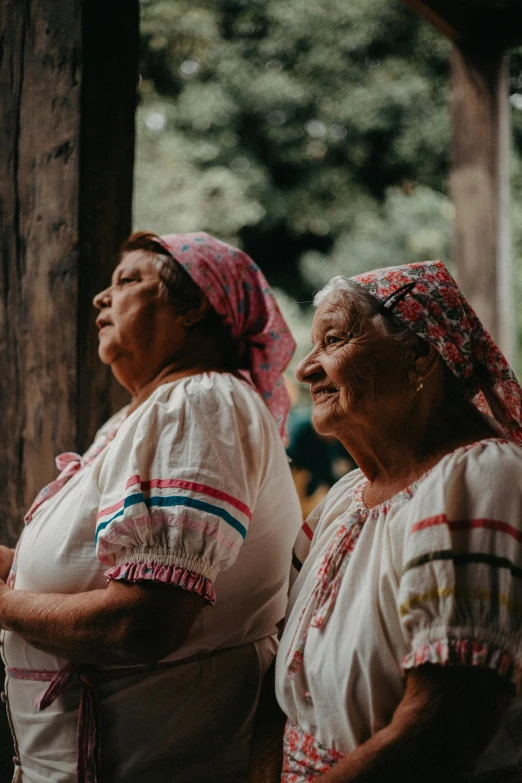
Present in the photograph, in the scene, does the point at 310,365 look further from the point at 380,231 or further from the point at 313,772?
the point at 380,231

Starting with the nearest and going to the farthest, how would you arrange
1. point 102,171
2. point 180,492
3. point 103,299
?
point 180,492
point 103,299
point 102,171

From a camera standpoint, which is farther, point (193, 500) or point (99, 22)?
point (99, 22)

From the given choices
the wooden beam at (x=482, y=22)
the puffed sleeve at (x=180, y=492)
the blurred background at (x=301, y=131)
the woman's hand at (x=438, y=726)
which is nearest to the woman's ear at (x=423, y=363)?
the puffed sleeve at (x=180, y=492)

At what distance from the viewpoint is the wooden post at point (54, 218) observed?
1991 millimetres

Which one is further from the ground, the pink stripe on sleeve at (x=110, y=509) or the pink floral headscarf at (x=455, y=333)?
the pink floral headscarf at (x=455, y=333)

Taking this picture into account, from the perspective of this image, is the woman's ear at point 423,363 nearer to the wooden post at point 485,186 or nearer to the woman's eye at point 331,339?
the woman's eye at point 331,339

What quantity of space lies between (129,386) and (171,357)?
0.14 meters

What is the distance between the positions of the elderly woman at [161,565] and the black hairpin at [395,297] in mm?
401

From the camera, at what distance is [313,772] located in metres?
1.36

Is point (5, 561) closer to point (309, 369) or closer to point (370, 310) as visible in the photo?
point (309, 369)

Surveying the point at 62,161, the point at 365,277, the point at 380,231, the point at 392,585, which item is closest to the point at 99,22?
the point at 62,161

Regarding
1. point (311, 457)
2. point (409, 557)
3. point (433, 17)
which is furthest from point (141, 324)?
Answer: point (311, 457)

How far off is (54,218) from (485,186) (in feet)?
8.53

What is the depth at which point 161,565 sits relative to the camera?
1442 millimetres
